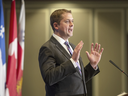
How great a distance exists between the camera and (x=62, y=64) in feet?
4.32

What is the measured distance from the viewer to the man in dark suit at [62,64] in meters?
1.29

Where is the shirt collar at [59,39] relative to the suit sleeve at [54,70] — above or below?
above

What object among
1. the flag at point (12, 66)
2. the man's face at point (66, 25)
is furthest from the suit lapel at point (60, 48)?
the flag at point (12, 66)

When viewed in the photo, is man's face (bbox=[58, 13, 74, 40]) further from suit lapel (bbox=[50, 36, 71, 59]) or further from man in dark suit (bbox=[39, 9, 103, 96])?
suit lapel (bbox=[50, 36, 71, 59])

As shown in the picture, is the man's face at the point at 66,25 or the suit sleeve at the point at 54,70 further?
the man's face at the point at 66,25

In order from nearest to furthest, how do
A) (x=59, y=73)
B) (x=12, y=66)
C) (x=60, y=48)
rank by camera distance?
(x=59, y=73), (x=60, y=48), (x=12, y=66)

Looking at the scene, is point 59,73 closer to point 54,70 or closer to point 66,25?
point 54,70

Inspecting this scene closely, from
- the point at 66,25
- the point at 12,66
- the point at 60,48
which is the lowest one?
the point at 12,66

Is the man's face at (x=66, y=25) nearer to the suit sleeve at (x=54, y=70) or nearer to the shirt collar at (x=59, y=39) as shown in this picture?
the shirt collar at (x=59, y=39)

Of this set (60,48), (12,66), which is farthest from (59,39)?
(12,66)

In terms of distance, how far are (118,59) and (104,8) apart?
1.43 metres

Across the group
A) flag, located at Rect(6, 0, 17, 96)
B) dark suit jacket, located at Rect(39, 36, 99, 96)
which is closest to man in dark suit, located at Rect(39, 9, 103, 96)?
dark suit jacket, located at Rect(39, 36, 99, 96)

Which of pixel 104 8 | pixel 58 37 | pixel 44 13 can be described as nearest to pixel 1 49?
pixel 58 37

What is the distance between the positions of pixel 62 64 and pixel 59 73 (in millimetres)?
81
